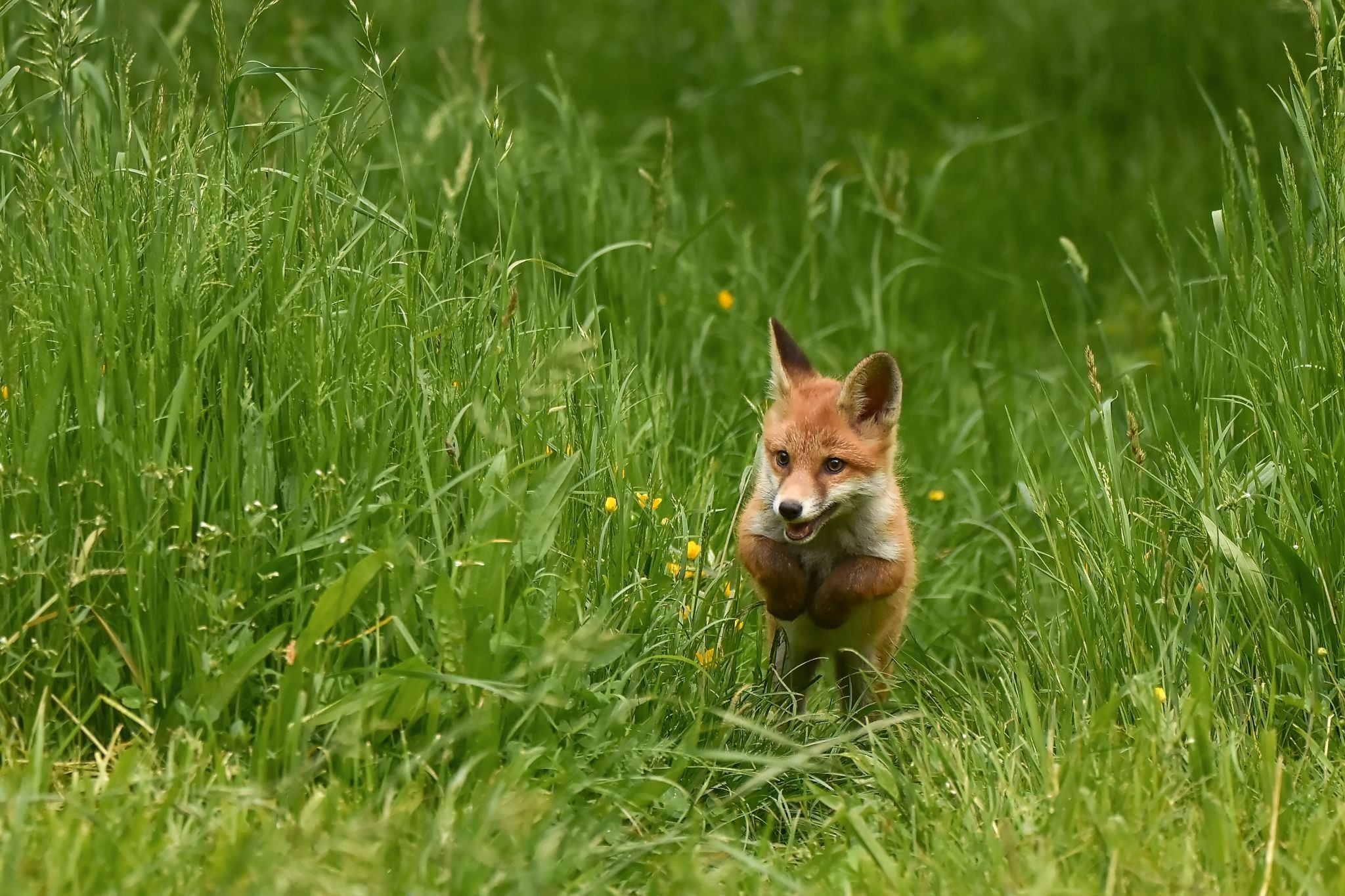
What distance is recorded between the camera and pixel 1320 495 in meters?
4.09

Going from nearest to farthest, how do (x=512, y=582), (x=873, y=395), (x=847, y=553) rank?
(x=512, y=582), (x=847, y=553), (x=873, y=395)

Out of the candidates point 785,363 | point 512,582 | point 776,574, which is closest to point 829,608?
point 776,574

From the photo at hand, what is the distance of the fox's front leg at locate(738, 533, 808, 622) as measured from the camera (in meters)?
4.41

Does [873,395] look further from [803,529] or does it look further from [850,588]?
[850,588]

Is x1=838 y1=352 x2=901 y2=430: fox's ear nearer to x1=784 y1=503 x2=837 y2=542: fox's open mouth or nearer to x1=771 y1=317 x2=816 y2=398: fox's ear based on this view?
x1=771 y1=317 x2=816 y2=398: fox's ear

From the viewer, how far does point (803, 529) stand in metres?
4.46

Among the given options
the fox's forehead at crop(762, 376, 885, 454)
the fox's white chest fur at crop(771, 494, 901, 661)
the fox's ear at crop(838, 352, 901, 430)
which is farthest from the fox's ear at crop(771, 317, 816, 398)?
the fox's white chest fur at crop(771, 494, 901, 661)

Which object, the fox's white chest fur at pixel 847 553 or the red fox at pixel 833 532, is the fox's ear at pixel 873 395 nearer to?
the red fox at pixel 833 532

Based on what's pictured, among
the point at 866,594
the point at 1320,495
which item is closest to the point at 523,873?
the point at 866,594

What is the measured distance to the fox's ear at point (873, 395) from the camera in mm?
4668

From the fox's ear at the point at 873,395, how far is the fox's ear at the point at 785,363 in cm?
23

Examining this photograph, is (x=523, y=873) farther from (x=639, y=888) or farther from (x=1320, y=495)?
(x=1320, y=495)

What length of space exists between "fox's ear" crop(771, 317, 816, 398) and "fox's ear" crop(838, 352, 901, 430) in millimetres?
227

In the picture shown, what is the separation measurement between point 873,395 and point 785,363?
1.14 feet
